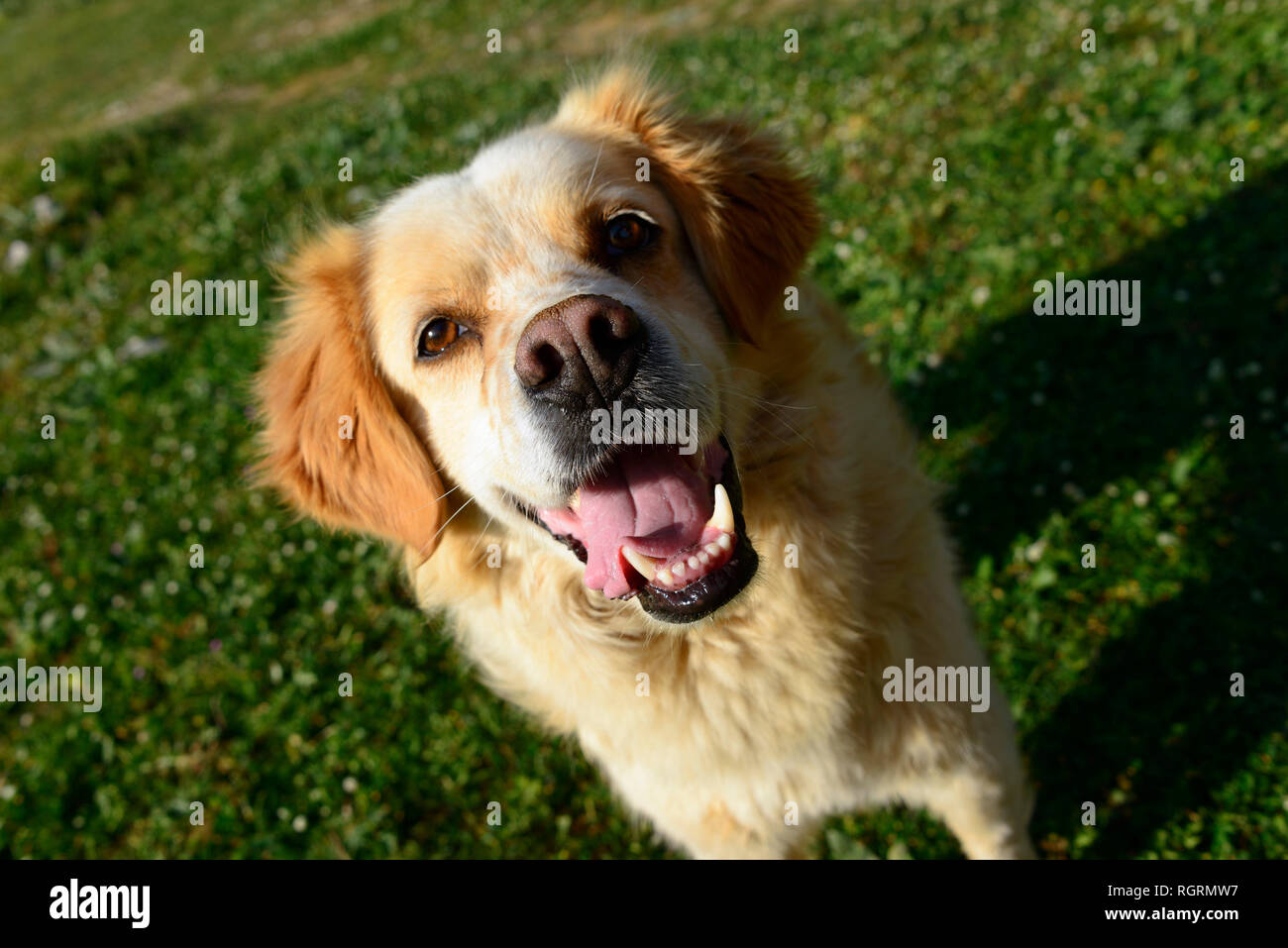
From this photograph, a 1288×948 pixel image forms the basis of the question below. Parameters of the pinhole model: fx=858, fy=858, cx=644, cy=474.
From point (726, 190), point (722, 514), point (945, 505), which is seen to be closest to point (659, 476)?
point (722, 514)

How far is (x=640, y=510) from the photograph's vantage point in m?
2.37

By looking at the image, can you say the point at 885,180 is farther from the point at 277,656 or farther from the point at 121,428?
the point at 121,428

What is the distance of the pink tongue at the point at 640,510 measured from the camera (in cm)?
233

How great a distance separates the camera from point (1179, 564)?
12.1 ft

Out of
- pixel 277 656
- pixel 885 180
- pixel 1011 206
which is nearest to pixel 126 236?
pixel 277 656

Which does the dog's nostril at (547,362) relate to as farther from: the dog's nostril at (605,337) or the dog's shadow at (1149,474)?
the dog's shadow at (1149,474)

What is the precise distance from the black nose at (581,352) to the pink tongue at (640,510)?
0.85 feet

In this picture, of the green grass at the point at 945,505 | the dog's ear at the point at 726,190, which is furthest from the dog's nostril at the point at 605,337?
the green grass at the point at 945,505

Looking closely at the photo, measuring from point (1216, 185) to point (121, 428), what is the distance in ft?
25.7

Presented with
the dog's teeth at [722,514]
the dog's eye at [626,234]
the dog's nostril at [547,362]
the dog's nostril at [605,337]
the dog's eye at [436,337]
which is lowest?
the dog's teeth at [722,514]

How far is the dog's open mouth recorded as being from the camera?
89.1 inches

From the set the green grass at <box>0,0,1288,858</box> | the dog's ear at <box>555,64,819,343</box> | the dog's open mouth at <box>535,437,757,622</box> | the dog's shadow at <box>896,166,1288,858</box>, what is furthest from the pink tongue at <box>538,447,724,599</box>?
the dog's shadow at <box>896,166,1288,858</box>

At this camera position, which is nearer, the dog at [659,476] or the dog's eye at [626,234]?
the dog at [659,476]

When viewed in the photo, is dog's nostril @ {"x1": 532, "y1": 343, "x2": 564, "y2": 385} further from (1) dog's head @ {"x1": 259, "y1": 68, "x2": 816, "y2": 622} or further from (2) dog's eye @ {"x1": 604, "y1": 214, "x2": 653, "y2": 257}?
(2) dog's eye @ {"x1": 604, "y1": 214, "x2": 653, "y2": 257}
